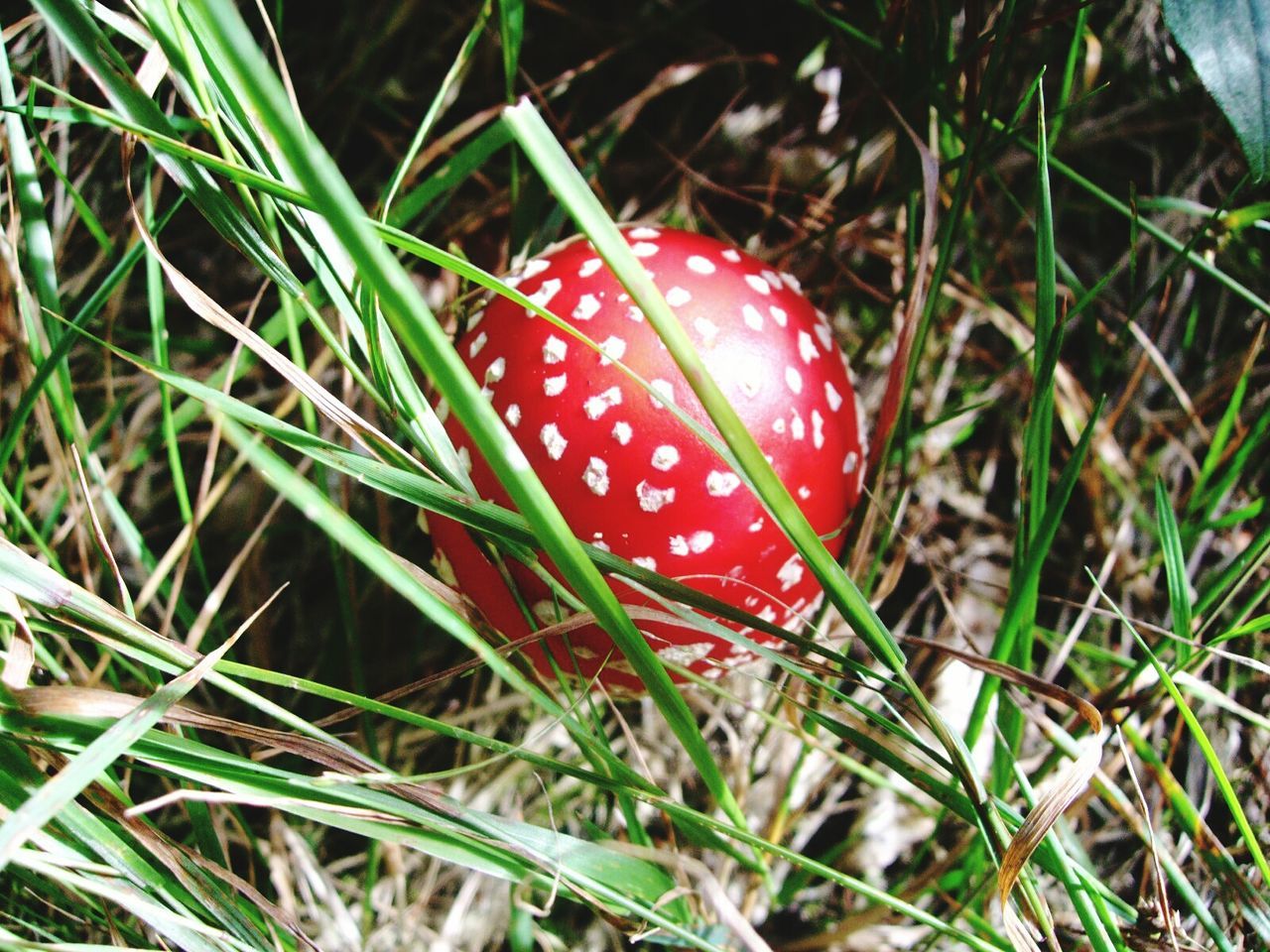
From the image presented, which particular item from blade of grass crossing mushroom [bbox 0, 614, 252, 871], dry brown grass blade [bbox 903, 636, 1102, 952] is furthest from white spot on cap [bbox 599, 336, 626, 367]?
dry brown grass blade [bbox 903, 636, 1102, 952]

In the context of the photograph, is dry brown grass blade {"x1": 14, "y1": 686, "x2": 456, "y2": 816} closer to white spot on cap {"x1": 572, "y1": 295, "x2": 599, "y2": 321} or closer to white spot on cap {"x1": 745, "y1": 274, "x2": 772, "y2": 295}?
white spot on cap {"x1": 572, "y1": 295, "x2": 599, "y2": 321}

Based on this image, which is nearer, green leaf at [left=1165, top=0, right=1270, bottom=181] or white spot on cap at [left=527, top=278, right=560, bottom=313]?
green leaf at [left=1165, top=0, right=1270, bottom=181]

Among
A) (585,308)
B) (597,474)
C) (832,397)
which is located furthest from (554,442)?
(832,397)

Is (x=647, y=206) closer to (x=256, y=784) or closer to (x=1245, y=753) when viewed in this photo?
(x=256, y=784)

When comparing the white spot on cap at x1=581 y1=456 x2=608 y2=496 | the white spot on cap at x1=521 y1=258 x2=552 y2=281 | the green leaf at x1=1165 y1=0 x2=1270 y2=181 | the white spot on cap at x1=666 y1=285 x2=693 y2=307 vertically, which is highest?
the green leaf at x1=1165 y1=0 x2=1270 y2=181

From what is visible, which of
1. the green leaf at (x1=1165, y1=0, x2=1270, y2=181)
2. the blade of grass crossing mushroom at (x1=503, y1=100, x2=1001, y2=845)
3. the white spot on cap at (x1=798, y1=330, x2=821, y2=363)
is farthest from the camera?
the white spot on cap at (x1=798, y1=330, x2=821, y2=363)

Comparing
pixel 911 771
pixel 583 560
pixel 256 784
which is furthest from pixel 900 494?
pixel 256 784
